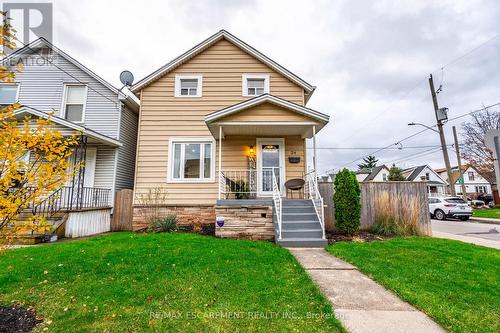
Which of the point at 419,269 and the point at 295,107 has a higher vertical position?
the point at 295,107

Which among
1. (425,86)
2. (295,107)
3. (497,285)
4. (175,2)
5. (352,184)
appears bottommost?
(497,285)

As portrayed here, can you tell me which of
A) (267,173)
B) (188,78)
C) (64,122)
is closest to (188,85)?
(188,78)

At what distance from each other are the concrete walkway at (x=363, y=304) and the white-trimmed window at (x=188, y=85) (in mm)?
8588

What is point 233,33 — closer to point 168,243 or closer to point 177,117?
point 177,117

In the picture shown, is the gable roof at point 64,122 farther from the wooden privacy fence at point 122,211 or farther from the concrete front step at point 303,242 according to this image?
the concrete front step at point 303,242

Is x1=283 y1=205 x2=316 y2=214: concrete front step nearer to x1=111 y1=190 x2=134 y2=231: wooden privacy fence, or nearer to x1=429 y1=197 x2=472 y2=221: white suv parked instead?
x1=111 y1=190 x2=134 y2=231: wooden privacy fence

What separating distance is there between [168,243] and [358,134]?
103 feet

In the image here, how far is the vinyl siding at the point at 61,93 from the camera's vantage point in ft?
33.4

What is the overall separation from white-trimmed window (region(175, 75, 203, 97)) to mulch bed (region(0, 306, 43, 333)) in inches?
347

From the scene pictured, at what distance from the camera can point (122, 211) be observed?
31.0 ft

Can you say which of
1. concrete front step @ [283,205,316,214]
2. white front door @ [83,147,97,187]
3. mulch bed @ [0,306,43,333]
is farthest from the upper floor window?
concrete front step @ [283,205,316,214]

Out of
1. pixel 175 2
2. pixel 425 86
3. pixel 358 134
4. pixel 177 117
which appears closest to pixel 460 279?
pixel 177 117

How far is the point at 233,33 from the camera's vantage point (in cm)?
1020

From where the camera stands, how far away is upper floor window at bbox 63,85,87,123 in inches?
405
